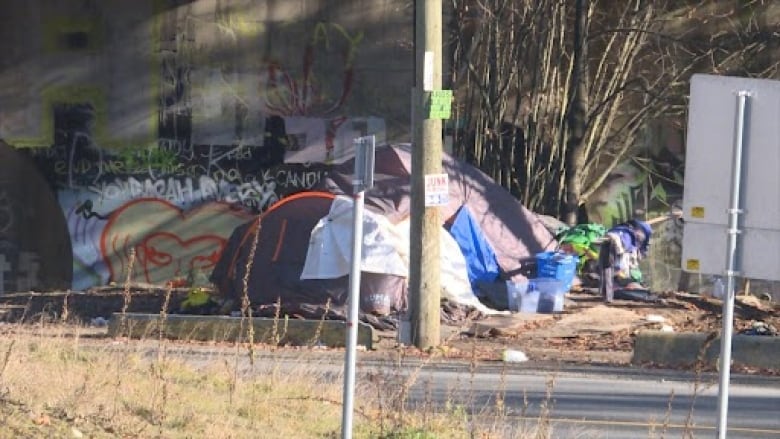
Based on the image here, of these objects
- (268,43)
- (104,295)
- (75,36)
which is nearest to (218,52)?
(268,43)

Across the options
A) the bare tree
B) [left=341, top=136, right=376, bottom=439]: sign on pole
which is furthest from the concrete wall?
[left=341, top=136, right=376, bottom=439]: sign on pole

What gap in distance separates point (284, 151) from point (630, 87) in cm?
679

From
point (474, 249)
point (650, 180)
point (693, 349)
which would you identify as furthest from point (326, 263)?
point (650, 180)

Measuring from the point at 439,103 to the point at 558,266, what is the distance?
565 cm

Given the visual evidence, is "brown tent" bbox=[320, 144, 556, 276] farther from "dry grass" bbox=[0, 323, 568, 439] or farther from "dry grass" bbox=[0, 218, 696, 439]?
"dry grass" bbox=[0, 323, 568, 439]

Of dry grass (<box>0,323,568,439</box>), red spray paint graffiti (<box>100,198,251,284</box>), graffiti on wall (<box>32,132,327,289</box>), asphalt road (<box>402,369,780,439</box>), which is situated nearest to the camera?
dry grass (<box>0,323,568,439</box>)

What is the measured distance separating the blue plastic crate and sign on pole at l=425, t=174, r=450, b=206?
16.3ft

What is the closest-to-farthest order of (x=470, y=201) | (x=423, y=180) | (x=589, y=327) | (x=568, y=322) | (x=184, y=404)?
(x=184, y=404) < (x=423, y=180) < (x=589, y=327) < (x=568, y=322) < (x=470, y=201)

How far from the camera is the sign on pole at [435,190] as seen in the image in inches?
625

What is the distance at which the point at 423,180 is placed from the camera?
52.7ft

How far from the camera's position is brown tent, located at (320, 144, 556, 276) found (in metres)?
20.8

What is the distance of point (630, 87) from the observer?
25594 millimetres

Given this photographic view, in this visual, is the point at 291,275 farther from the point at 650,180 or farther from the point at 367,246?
the point at 650,180

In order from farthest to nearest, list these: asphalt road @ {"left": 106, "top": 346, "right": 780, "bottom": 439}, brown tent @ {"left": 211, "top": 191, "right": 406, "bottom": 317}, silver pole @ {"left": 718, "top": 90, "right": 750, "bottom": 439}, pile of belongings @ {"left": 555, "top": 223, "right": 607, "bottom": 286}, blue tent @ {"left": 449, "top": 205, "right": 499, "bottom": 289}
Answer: pile of belongings @ {"left": 555, "top": 223, "right": 607, "bottom": 286} → blue tent @ {"left": 449, "top": 205, "right": 499, "bottom": 289} → brown tent @ {"left": 211, "top": 191, "right": 406, "bottom": 317} → asphalt road @ {"left": 106, "top": 346, "right": 780, "bottom": 439} → silver pole @ {"left": 718, "top": 90, "right": 750, "bottom": 439}
